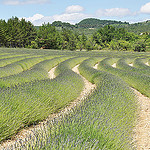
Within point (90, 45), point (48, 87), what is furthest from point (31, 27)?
point (48, 87)

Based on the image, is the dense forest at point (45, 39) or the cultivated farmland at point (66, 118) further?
the dense forest at point (45, 39)

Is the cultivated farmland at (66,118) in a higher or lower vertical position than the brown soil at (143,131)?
higher

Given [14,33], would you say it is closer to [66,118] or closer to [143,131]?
[143,131]

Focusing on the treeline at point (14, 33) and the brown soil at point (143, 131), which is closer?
the brown soil at point (143, 131)

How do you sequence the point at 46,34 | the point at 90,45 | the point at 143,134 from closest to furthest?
the point at 143,134, the point at 46,34, the point at 90,45

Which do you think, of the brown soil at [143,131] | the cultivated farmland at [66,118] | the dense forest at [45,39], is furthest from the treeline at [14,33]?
the brown soil at [143,131]

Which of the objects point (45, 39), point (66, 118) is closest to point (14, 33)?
point (45, 39)

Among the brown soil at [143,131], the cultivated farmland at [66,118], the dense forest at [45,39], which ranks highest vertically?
the dense forest at [45,39]

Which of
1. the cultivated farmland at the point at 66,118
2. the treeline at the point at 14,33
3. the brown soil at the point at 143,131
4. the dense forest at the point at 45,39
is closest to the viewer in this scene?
the cultivated farmland at the point at 66,118

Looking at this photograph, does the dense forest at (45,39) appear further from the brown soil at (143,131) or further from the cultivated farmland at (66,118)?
the brown soil at (143,131)

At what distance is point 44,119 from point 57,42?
54.8 meters

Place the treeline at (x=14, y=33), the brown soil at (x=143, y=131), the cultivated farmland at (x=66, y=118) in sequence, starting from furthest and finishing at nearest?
the treeline at (x=14, y=33) < the brown soil at (x=143, y=131) < the cultivated farmland at (x=66, y=118)

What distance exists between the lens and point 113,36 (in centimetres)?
7906

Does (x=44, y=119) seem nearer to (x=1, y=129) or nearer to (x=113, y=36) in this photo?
(x=1, y=129)
